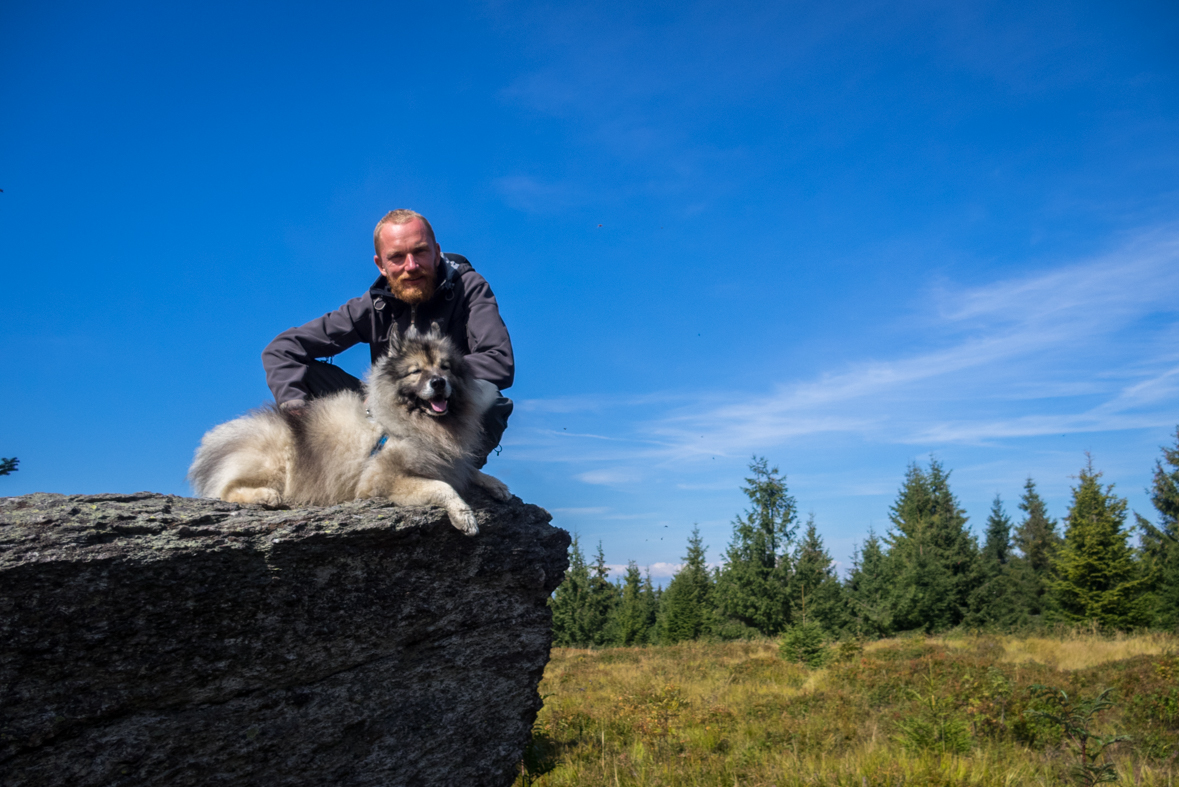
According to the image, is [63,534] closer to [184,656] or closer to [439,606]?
[184,656]

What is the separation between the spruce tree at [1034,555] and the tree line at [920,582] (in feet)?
0.41

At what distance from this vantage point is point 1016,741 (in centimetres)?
879

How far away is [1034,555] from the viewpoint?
43.9 metres

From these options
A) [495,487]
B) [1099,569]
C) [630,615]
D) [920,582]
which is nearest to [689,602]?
[630,615]

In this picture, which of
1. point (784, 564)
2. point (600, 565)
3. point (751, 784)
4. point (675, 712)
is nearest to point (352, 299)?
point (751, 784)

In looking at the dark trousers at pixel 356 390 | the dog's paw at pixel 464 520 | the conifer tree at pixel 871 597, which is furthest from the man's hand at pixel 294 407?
the conifer tree at pixel 871 597

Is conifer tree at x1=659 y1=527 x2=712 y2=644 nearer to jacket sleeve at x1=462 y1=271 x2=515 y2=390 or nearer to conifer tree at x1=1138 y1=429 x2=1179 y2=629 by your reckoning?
conifer tree at x1=1138 y1=429 x2=1179 y2=629

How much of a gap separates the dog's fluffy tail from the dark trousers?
50cm

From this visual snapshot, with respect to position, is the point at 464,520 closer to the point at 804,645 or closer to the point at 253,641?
the point at 253,641

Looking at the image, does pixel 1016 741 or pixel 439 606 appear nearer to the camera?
pixel 439 606

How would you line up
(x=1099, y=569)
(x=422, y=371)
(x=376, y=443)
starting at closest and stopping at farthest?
(x=422, y=371)
(x=376, y=443)
(x=1099, y=569)

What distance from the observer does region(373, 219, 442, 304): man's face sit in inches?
195

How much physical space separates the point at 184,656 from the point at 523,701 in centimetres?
268

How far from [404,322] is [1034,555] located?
51209mm
